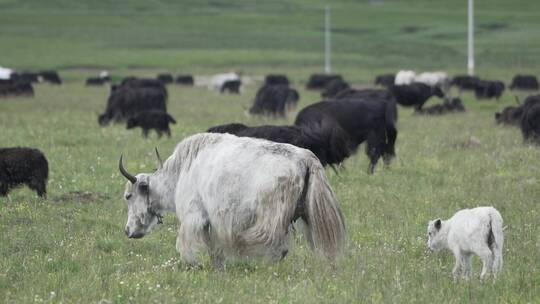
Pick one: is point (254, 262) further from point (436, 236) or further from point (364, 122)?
point (364, 122)

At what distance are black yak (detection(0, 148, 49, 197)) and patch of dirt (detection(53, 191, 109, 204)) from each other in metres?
0.29

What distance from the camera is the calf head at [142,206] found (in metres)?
8.61

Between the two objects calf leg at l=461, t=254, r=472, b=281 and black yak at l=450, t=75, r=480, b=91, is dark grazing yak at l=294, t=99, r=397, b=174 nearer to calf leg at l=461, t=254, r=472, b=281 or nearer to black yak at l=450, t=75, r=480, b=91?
calf leg at l=461, t=254, r=472, b=281

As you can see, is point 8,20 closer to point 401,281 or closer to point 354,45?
point 354,45

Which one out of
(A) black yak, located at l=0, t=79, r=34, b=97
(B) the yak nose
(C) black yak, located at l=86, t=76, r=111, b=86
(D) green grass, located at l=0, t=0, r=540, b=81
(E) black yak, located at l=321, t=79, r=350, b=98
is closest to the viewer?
(B) the yak nose

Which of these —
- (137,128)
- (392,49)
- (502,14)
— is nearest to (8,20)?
(392,49)

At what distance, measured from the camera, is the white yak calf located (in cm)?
725

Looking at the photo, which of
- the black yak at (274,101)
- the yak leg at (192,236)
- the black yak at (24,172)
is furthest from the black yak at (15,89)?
the yak leg at (192,236)

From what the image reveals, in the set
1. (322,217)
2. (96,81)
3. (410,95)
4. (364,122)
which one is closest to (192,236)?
(322,217)

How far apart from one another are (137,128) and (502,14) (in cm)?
8353

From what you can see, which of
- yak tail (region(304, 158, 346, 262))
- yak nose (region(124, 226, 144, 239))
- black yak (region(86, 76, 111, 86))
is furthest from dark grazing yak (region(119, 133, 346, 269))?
black yak (region(86, 76, 111, 86))

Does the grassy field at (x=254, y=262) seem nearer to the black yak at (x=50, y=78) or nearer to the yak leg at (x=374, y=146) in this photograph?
the yak leg at (x=374, y=146)

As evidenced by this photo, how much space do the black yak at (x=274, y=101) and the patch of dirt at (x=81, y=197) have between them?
13.8 m

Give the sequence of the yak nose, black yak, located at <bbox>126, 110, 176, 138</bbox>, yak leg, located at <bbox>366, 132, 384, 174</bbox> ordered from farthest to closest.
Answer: black yak, located at <bbox>126, 110, 176, 138</bbox>
yak leg, located at <bbox>366, 132, 384, 174</bbox>
the yak nose
